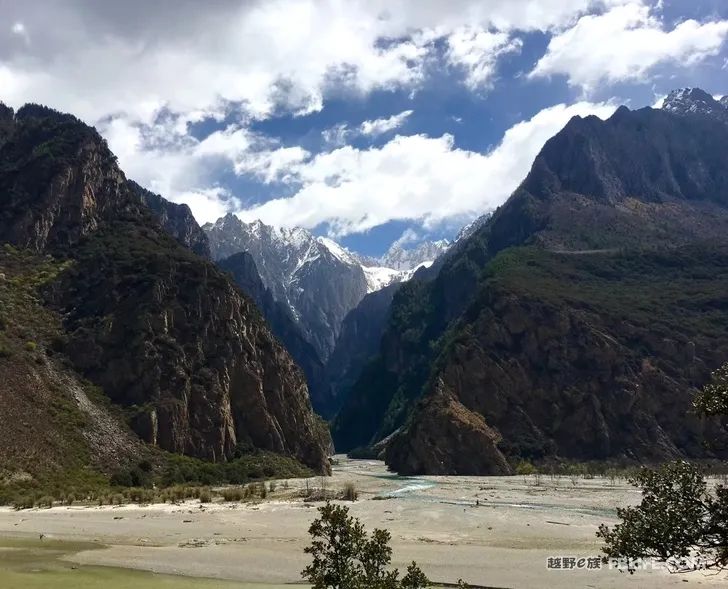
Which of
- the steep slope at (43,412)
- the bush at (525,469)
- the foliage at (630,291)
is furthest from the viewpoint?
the foliage at (630,291)

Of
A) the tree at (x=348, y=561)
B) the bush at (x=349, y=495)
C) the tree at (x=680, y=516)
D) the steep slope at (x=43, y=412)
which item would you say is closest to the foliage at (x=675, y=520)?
the tree at (x=680, y=516)

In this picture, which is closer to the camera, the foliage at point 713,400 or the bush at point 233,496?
the foliage at point 713,400

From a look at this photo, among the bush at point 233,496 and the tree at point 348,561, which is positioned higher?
the tree at point 348,561

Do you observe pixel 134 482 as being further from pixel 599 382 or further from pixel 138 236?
pixel 599 382

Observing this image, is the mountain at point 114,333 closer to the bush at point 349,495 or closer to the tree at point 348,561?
the bush at point 349,495

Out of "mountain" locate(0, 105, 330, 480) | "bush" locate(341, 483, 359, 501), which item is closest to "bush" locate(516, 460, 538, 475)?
"mountain" locate(0, 105, 330, 480)

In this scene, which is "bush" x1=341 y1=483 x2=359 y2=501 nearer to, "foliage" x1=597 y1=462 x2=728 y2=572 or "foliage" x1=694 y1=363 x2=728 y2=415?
"foliage" x1=597 y1=462 x2=728 y2=572
